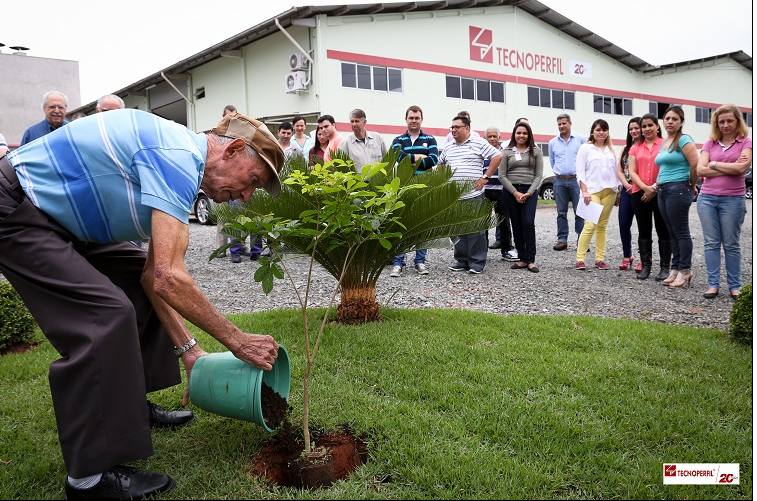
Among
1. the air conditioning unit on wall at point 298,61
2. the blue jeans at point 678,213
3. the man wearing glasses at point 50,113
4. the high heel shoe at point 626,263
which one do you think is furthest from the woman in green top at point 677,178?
the air conditioning unit on wall at point 298,61

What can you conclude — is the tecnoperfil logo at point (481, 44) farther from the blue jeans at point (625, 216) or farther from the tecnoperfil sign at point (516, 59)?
the blue jeans at point (625, 216)

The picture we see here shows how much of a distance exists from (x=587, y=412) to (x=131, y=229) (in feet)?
8.32

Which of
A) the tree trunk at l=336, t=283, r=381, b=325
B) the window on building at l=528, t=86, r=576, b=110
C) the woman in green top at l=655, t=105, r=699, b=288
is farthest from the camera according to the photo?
the window on building at l=528, t=86, r=576, b=110

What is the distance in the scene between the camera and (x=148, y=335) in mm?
3025

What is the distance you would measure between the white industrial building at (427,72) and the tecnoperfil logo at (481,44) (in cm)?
4

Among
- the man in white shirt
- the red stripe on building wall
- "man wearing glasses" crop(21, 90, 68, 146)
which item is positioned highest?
the red stripe on building wall

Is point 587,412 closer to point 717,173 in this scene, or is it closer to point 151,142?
point 151,142

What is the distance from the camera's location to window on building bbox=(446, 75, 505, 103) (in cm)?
2131

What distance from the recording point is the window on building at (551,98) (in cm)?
2394

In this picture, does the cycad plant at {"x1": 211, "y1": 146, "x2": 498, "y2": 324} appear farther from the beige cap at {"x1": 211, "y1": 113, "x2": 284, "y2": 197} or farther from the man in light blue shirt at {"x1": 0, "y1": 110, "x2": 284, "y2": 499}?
the man in light blue shirt at {"x1": 0, "y1": 110, "x2": 284, "y2": 499}

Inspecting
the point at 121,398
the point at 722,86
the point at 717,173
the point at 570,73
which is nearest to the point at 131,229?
the point at 121,398

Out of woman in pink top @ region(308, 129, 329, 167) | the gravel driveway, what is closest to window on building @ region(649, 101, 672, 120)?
the gravel driveway

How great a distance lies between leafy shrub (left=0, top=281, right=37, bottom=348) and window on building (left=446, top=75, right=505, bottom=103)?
18.4m

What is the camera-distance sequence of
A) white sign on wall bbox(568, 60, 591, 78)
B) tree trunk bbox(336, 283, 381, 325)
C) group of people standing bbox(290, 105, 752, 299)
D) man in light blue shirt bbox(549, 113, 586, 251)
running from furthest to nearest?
white sign on wall bbox(568, 60, 591, 78) → man in light blue shirt bbox(549, 113, 586, 251) → group of people standing bbox(290, 105, 752, 299) → tree trunk bbox(336, 283, 381, 325)
